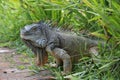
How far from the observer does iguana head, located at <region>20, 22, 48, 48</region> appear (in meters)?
4.82

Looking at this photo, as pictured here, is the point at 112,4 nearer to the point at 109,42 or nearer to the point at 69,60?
the point at 109,42

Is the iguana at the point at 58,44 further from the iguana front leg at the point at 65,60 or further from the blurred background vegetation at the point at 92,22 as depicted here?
the blurred background vegetation at the point at 92,22

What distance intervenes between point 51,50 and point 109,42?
83 cm

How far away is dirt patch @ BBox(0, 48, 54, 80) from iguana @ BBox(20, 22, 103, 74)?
23cm

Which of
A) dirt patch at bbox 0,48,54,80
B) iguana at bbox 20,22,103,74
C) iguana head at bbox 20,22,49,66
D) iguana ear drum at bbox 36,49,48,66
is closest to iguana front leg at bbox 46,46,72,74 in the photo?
iguana at bbox 20,22,103,74

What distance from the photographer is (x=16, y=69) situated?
5.21m

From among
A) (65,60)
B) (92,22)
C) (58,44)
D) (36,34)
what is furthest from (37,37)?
(92,22)

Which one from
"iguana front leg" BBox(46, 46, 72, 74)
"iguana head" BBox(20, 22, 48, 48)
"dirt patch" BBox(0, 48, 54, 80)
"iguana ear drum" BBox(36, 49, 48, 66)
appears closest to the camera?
"iguana front leg" BBox(46, 46, 72, 74)

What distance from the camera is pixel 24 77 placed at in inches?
186

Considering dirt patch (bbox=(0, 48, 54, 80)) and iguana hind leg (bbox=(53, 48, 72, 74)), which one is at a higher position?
iguana hind leg (bbox=(53, 48, 72, 74))

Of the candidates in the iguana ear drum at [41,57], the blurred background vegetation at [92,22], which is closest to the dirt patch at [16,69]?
the iguana ear drum at [41,57]

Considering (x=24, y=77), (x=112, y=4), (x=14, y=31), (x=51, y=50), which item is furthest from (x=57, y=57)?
(x=14, y=31)

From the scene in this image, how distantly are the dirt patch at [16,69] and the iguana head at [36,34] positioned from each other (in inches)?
14.8

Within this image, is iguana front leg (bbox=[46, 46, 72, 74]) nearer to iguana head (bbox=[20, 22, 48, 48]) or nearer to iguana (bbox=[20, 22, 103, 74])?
iguana (bbox=[20, 22, 103, 74])
